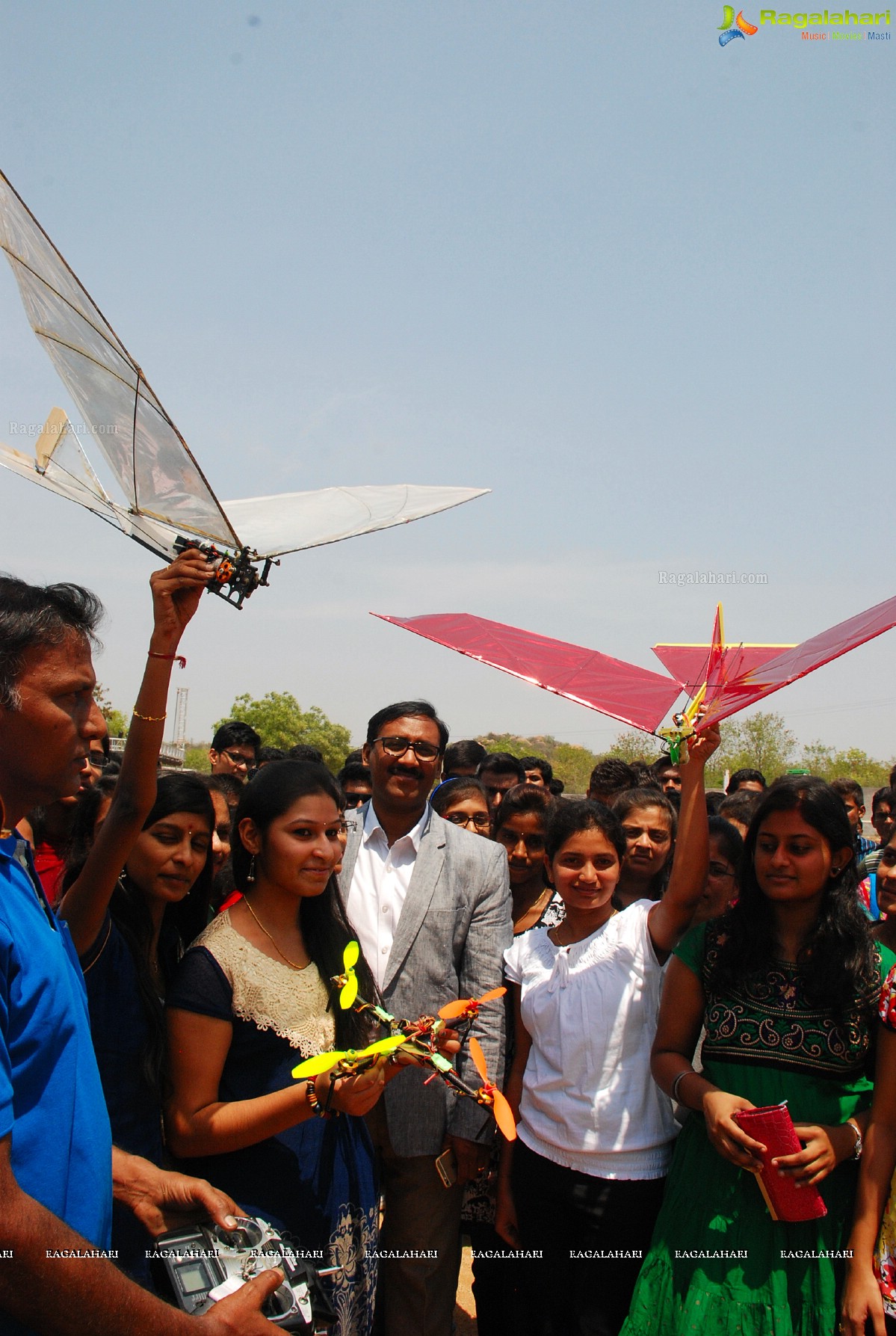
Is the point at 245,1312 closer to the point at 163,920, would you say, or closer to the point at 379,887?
the point at 163,920

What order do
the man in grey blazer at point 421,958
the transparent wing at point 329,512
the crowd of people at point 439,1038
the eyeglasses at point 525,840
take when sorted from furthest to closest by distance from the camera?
the eyeglasses at point 525,840
the man in grey blazer at point 421,958
the transparent wing at point 329,512
the crowd of people at point 439,1038

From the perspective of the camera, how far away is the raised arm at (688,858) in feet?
8.98

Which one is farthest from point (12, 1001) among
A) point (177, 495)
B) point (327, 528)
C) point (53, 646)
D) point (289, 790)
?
point (327, 528)

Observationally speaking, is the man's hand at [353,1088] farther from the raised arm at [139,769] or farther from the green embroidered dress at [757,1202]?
the green embroidered dress at [757,1202]

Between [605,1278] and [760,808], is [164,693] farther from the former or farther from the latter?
[605,1278]

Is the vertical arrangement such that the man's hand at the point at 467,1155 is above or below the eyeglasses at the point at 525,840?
below

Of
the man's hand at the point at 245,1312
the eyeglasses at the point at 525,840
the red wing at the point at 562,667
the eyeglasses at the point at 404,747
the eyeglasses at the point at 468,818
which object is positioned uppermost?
the red wing at the point at 562,667

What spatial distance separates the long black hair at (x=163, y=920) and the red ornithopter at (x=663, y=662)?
3.77 feet

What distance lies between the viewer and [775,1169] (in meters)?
2.24

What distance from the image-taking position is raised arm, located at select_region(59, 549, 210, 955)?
2.20 meters

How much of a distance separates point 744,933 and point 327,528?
67.2 inches

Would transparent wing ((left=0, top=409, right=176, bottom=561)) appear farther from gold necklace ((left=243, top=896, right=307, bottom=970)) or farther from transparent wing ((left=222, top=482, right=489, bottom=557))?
gold necklace ((left=243, top=896, right=307, bottom=970))

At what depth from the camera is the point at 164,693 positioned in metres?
2.30

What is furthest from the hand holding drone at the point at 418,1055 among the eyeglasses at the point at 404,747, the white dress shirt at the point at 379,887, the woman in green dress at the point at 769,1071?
the eyeglasses at the point at 404,747
